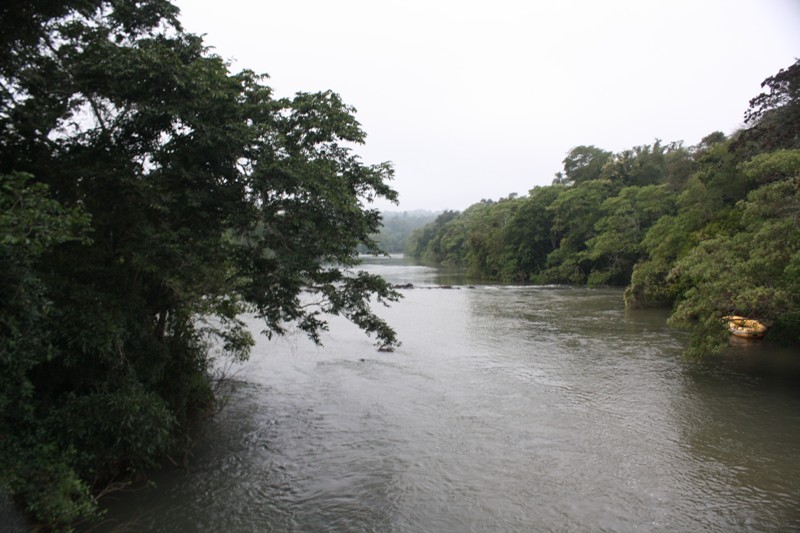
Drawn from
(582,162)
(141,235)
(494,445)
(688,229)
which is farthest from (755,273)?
(582,162)

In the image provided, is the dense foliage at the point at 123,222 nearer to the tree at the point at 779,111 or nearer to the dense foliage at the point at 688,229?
the dense foliage at the point at 688,229

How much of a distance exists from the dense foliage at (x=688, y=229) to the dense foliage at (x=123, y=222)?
9.61 metres

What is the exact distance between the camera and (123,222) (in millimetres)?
7453

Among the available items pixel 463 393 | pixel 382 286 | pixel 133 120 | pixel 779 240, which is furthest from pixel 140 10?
pixel 779 240

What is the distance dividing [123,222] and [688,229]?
27.2 metres

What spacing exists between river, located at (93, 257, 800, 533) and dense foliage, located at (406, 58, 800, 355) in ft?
7.23

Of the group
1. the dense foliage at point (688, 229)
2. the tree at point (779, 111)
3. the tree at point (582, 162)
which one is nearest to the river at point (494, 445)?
the dense foliage at point (688, 229)

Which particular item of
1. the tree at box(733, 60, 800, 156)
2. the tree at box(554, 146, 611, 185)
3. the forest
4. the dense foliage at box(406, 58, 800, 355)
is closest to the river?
the forest

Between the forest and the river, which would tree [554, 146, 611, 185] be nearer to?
the river

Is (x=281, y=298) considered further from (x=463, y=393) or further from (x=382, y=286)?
(x=463, y=393)

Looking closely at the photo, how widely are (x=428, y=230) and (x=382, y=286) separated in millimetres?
99024

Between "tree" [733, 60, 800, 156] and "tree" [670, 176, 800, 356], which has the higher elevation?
"tree" [733, 60, 800, 156]

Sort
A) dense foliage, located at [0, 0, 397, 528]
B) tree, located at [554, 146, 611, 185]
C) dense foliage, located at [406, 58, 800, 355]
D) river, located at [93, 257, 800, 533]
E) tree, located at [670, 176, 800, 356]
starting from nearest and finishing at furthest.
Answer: dense foliage, located at [0, 0, 397, 528]
river, located at [93, 257, 800, 533]
tree, located at [670, 176, 800, 356]
dense foliage, located at [406, 58, 800, 355]
tree, located at [554, 146, 611, 185]

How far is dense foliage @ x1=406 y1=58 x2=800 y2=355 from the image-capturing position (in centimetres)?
1187
